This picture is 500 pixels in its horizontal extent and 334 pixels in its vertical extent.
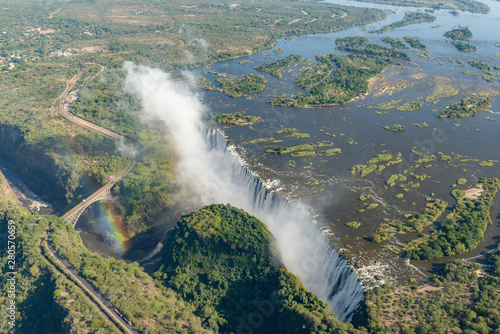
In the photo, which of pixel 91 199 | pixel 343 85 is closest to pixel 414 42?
pixel 343 85

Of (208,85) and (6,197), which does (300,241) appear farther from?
(208,85)

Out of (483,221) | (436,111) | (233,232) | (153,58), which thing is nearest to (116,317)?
(233,232)

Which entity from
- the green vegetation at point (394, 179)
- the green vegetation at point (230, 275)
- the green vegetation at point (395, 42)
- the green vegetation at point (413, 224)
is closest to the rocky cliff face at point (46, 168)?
the green vegetation at point (230, 275)

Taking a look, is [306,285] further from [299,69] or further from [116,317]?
[299,69]

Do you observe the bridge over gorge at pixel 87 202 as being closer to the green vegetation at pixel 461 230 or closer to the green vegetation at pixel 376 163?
the green vegetation at pixel 376 163

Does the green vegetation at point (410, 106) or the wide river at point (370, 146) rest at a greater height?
the green vegetation at point (410, 106)

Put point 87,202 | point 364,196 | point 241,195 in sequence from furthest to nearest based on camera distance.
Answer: point 241,195 < point 87,202 < point 364,196

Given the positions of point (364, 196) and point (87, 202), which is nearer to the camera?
point (364, 196)
